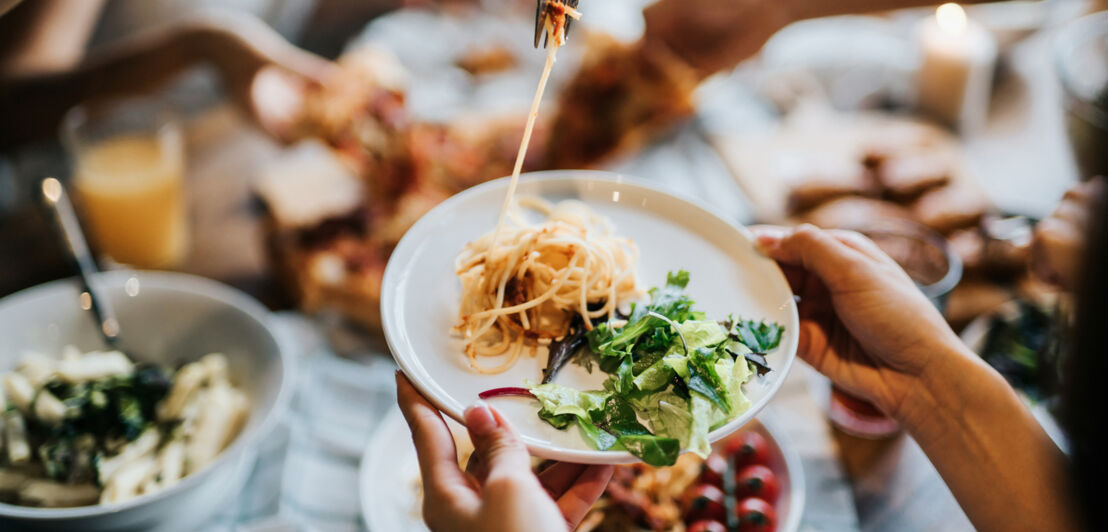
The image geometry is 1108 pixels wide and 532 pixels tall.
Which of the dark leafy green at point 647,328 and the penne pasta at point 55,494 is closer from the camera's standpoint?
the dark leafy green at point 647,328

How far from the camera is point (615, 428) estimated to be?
1.09m

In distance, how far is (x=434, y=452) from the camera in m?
1.10

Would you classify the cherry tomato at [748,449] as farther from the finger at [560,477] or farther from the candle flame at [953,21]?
the candle flame at [953,21]

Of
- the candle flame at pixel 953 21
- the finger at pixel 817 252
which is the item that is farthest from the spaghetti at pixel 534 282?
the candle flame at pixel 953 21

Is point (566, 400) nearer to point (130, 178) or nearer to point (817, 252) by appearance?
point (817, 252)

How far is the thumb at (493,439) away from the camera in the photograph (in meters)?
1.01

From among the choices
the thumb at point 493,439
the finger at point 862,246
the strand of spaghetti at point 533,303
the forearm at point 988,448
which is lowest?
the forearm at point 988,448

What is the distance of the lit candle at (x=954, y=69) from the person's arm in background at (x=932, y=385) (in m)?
1.84

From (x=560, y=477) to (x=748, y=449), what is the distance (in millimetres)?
534

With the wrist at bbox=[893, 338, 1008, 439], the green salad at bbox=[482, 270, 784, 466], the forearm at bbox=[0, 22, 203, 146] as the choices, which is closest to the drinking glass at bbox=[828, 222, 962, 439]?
the wrist at bbox=[893, 338, 1008, 439]

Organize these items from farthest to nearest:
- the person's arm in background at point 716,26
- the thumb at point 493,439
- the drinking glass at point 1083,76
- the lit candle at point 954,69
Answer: the lit candle at point 954,69 < the person's arm in background at point 716,26 < the drinking glass at point 1083,76 < the thumb at point 493,439

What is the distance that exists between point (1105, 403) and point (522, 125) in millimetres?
2326

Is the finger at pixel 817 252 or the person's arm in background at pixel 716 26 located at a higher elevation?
the person's arm in background at pixel 716 26

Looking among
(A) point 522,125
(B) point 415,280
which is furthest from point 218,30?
(B) point 415,280
